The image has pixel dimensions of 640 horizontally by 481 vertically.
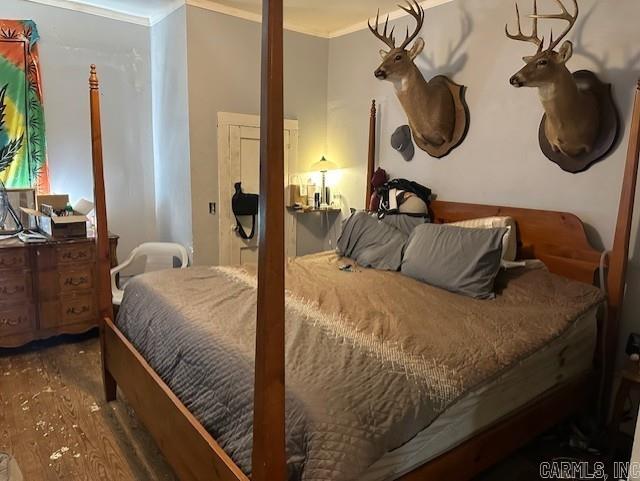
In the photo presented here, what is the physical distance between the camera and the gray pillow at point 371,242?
2887mm

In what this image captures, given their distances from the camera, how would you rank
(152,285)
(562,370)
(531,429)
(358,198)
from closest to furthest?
1. (531,429)
2. (562,370)
3. (152,285)
4. (358,198)

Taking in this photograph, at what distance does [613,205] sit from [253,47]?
2892 mm

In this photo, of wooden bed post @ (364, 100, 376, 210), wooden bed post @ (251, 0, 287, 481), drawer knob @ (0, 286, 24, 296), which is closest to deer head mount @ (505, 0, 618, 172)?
wooden bed post @ (364, 100, 376, 210)

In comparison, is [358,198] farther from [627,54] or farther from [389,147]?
[627,54]

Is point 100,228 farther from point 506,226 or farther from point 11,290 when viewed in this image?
point 506,226

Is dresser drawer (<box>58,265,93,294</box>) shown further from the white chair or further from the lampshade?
the lampshade

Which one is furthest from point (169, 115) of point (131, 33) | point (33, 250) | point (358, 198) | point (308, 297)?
point (308, 297)

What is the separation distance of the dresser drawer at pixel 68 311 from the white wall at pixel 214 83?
2.82 feet

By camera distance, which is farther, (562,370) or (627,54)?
(627,54)

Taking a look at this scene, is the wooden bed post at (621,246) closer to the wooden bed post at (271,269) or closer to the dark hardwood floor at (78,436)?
the dark hardwood floor at (78,436)

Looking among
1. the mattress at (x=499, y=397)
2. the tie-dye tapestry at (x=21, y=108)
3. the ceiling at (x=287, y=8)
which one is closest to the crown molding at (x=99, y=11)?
the ceiling at (x=287, y=8)

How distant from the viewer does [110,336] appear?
95.0 inches

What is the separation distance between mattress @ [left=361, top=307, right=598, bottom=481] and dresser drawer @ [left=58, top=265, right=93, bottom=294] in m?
2.75

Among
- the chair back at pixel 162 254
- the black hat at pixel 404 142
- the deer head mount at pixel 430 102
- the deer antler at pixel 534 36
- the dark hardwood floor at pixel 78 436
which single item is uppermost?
the deer antler at pixel 534 36
